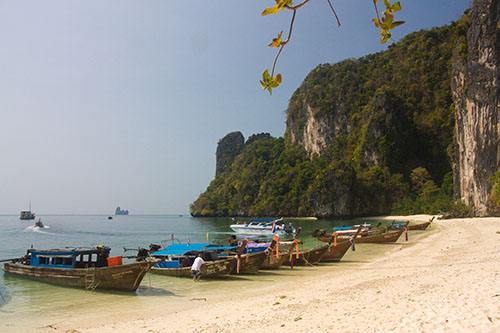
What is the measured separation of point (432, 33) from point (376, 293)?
8840 centimetres

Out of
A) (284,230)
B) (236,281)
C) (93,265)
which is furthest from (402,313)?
(284,230)

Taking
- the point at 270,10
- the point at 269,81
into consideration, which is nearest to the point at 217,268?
the point at 269,81

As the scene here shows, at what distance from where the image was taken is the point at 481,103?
112ft

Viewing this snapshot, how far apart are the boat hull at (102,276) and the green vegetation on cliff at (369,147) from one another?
4751cm

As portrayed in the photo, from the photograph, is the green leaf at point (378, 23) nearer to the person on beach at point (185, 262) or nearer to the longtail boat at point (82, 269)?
the longtail boat at point (82, 269)

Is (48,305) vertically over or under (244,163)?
under

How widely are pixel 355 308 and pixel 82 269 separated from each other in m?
10.7

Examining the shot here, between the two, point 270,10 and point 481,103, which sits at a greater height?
point 481,103

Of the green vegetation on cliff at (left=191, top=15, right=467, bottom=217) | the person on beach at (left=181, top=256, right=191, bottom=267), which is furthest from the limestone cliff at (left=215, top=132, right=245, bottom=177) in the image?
the person on beach at (left=181, top=256, right=191, bottom=267)

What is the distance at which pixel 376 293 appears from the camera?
8.44 meters

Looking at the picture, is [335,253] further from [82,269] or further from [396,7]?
[396,7]

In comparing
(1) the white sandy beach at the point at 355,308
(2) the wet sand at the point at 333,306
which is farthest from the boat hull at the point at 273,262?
(1) the white sandy beach at the point at 355,308

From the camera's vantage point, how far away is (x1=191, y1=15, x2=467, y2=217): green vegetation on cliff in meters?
65.4

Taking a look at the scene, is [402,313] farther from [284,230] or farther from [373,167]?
[373,167]
